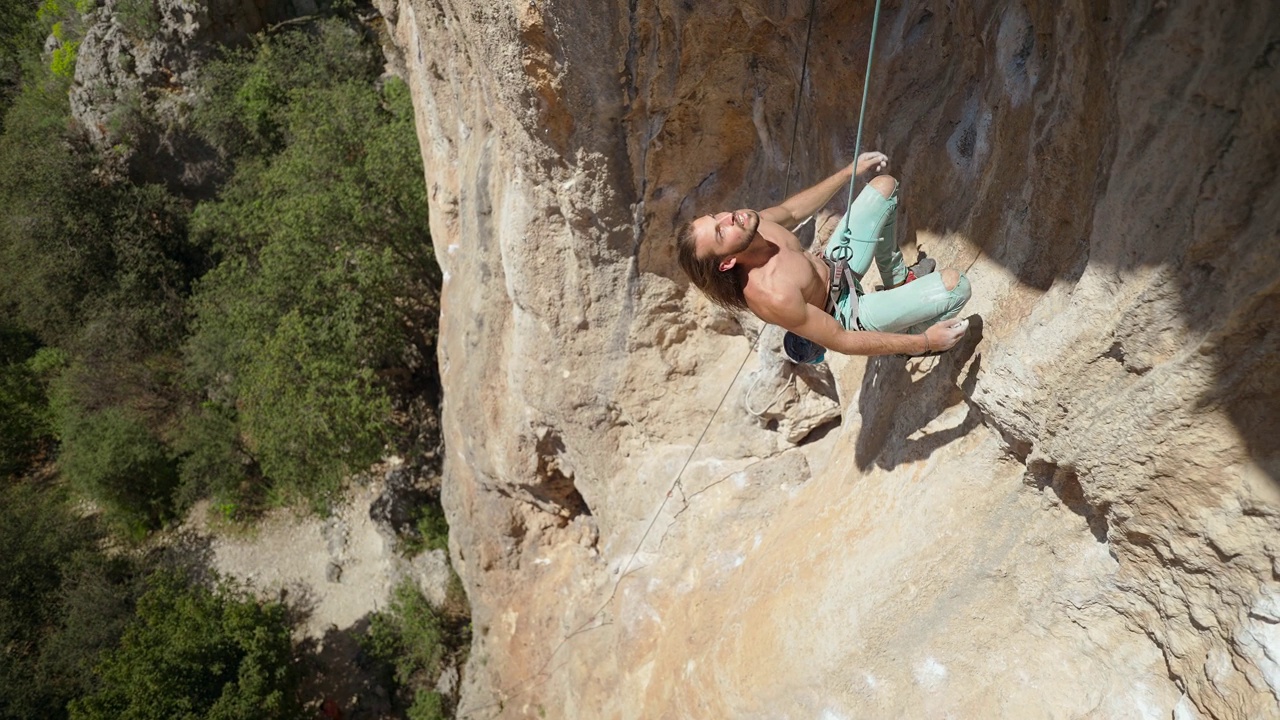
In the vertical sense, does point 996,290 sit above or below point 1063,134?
below

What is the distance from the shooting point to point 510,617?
7.50 meters

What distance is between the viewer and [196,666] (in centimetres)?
906

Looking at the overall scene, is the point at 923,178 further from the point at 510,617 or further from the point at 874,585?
the point at 510,617

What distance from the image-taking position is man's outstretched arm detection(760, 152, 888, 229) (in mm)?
3273

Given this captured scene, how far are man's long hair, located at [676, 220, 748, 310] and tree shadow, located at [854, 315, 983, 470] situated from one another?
0.88m

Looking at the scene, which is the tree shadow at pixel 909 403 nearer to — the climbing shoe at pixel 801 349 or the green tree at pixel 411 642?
the climbing shoe at pixel 801 349

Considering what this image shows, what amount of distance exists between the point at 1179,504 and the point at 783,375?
258 cm

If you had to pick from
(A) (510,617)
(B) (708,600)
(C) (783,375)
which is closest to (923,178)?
(C) (783,375)

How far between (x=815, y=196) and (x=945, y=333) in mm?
902

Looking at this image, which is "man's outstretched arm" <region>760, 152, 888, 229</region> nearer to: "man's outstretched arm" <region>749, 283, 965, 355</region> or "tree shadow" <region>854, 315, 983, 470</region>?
"man's outstretched arm" <region>749, 283, 965, 355</region>

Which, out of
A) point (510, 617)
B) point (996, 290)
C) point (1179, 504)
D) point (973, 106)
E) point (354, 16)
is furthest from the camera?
point (354, 16)

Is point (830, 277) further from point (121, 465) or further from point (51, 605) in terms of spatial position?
point (121, 465)

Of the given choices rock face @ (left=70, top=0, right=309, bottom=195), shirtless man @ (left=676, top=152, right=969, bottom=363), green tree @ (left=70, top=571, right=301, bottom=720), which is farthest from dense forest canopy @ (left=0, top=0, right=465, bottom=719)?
shirtless man @ (left=676, top=152, right=969, bottom=363)

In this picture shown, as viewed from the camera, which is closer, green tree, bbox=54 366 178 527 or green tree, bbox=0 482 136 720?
green tree, bbox=0 482 136 720
